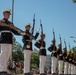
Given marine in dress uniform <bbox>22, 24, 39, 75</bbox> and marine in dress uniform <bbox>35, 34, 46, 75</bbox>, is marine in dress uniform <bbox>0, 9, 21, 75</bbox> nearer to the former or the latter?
marine in dress uniform <bbox>22, 24, 39, 75</bbox>

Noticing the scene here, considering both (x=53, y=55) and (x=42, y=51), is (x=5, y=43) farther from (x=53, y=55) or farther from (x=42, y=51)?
(x=53, y=55)

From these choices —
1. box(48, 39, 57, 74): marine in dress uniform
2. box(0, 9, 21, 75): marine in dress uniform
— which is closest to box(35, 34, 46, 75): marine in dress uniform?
box(48, 39, 57, 74): marine in dress uniform

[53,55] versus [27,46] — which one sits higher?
[27,46]

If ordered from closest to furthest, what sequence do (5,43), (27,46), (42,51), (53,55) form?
(5,43), (27,46), (42,51), (53,55)

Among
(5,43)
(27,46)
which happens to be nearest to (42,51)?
(27,46)

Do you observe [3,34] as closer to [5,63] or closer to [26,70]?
[5,63]

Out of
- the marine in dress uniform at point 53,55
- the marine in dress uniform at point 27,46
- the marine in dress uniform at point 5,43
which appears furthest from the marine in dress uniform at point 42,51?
the marine in dress uniform at point 5,43

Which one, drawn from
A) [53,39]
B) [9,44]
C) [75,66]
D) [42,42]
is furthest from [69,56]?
[9,44]

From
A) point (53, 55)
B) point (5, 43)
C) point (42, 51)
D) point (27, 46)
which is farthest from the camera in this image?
point (53, 55)

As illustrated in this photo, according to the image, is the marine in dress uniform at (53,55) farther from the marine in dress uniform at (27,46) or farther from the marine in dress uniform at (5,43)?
the marine in dress uniform at (5,43)

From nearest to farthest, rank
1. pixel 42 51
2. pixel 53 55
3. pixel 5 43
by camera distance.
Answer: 1. pixel 5 43
2. pixel 42 51
3. pixel 53 55

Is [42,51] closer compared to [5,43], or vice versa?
[5,43]

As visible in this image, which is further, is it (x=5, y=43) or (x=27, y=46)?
(x=27, y=46)

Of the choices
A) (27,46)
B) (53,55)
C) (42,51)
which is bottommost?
(53,55)
